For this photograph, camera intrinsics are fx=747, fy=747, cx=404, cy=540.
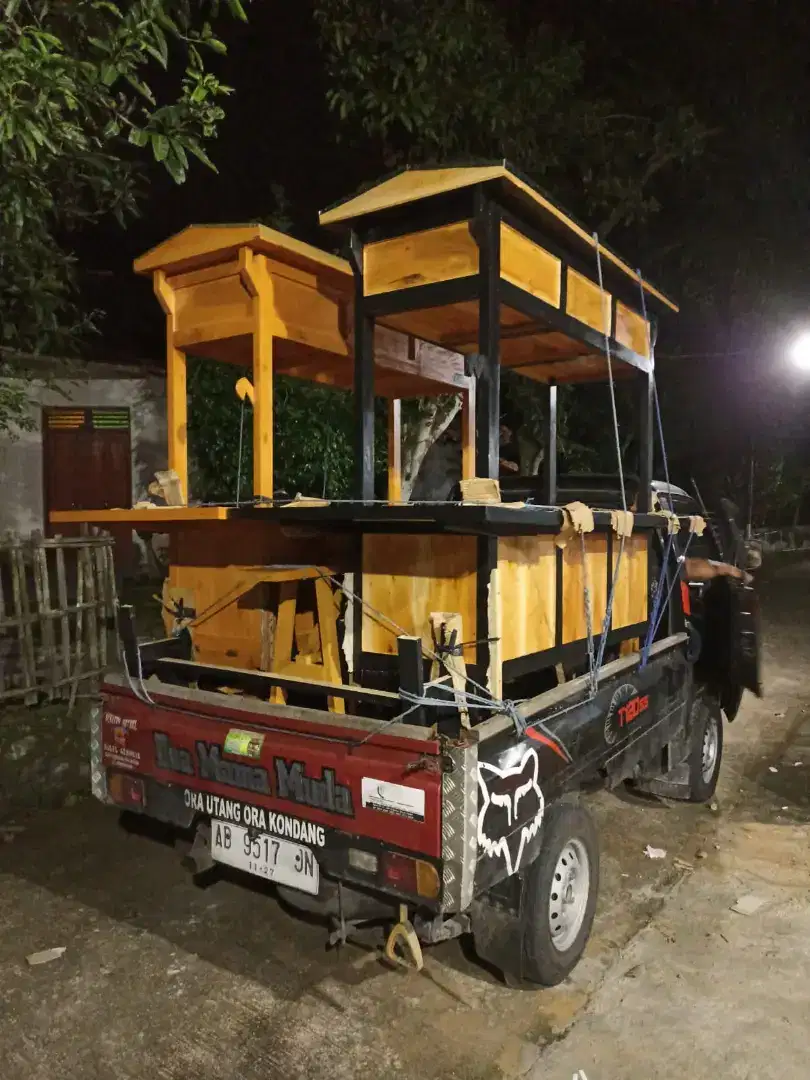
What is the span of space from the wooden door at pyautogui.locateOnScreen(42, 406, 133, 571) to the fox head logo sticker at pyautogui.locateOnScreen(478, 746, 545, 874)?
8.68 m

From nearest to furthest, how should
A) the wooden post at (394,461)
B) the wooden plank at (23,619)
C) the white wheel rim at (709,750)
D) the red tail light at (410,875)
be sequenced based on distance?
the red tail light at (410,875) → the wooden post at (394,461) → the white wheel rim at (709,750) → the wooden plank at (23,619)

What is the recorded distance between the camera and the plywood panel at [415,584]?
2980 mm

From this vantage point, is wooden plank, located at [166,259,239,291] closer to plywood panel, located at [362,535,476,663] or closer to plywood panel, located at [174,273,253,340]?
plywood panel, located at [174,273,253,340]

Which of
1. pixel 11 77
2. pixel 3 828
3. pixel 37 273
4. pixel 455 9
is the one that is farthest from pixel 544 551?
pixel 455 9

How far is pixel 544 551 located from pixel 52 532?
888 centimetres

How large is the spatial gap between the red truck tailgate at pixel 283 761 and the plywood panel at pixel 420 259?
6.12 ft

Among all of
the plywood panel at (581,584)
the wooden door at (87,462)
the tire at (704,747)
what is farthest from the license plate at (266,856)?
the wooden door at (87,462)

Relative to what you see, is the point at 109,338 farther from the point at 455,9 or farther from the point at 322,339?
the point at 322,339

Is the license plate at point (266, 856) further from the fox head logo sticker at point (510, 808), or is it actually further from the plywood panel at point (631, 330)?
the plywood panel at point (631, 330)

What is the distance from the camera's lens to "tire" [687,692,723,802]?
4902 millimetres

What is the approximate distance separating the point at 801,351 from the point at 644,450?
18.5ft

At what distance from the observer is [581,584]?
368cm

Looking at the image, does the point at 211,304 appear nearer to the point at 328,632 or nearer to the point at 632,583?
the point at 328,632

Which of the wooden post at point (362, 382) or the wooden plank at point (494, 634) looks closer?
the wooden plank at point (494, 634)
